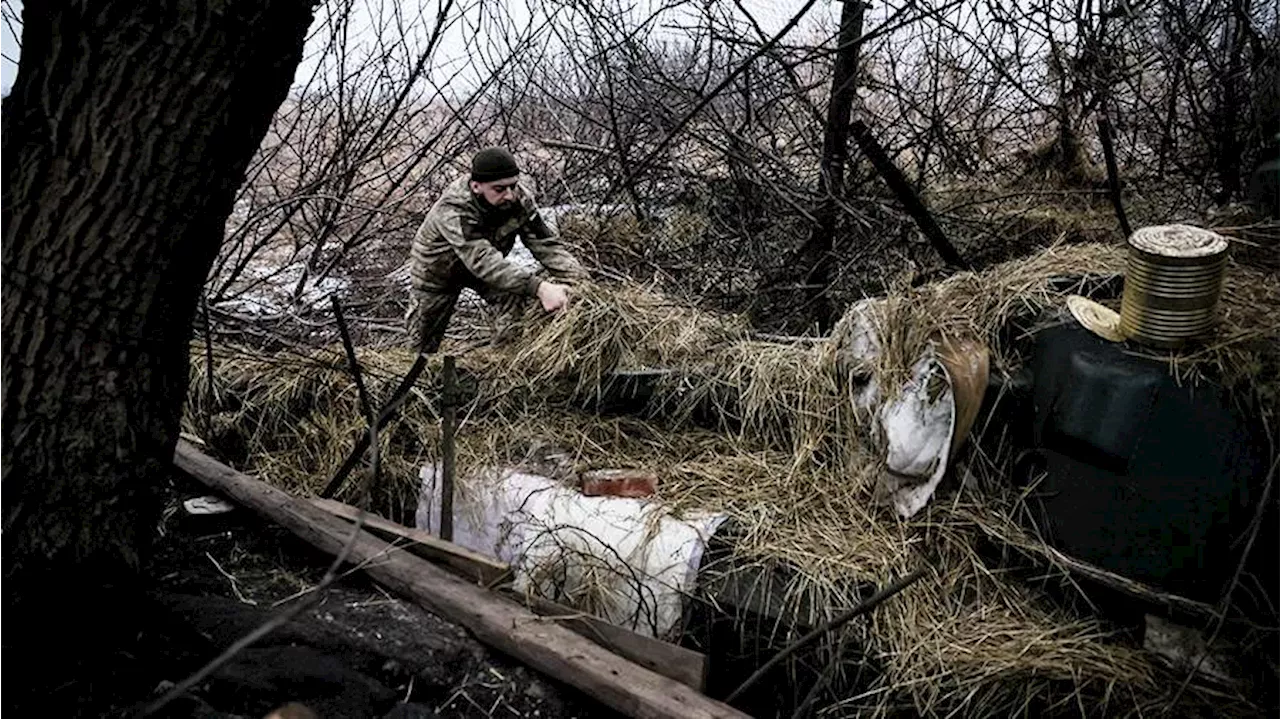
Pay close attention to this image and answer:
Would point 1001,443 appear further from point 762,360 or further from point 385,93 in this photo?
point 385,93

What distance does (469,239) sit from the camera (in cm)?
521

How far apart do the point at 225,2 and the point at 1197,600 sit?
286 cm

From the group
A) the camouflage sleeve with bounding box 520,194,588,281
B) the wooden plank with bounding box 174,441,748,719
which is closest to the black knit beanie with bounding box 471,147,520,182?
the camouflage sleeve with bounding box 520,194,588,281

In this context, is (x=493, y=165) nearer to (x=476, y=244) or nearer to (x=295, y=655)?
(x=476, y=244)

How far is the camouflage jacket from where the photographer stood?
5.09 m

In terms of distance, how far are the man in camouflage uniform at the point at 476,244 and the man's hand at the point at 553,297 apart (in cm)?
34

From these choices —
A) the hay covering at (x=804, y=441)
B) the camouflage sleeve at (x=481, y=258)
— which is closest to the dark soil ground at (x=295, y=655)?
the hay covering at (x=804, y=441)

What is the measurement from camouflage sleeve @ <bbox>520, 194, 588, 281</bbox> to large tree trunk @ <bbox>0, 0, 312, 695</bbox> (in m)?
2.76

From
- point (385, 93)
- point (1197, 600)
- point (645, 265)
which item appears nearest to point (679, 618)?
point (1197, 600)

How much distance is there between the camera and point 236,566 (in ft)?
11.3

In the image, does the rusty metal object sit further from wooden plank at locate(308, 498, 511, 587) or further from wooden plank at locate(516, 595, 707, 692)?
wooden plank at locate(308, 498, 511, 587)

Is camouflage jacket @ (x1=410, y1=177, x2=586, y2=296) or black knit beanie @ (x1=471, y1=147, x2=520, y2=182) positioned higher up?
black knit beanie @ (x1=471, y1=147, x2=520, y2=182)

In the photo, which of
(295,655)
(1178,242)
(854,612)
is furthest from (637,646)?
(1178,242)

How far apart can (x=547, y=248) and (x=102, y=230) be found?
3259 mm
